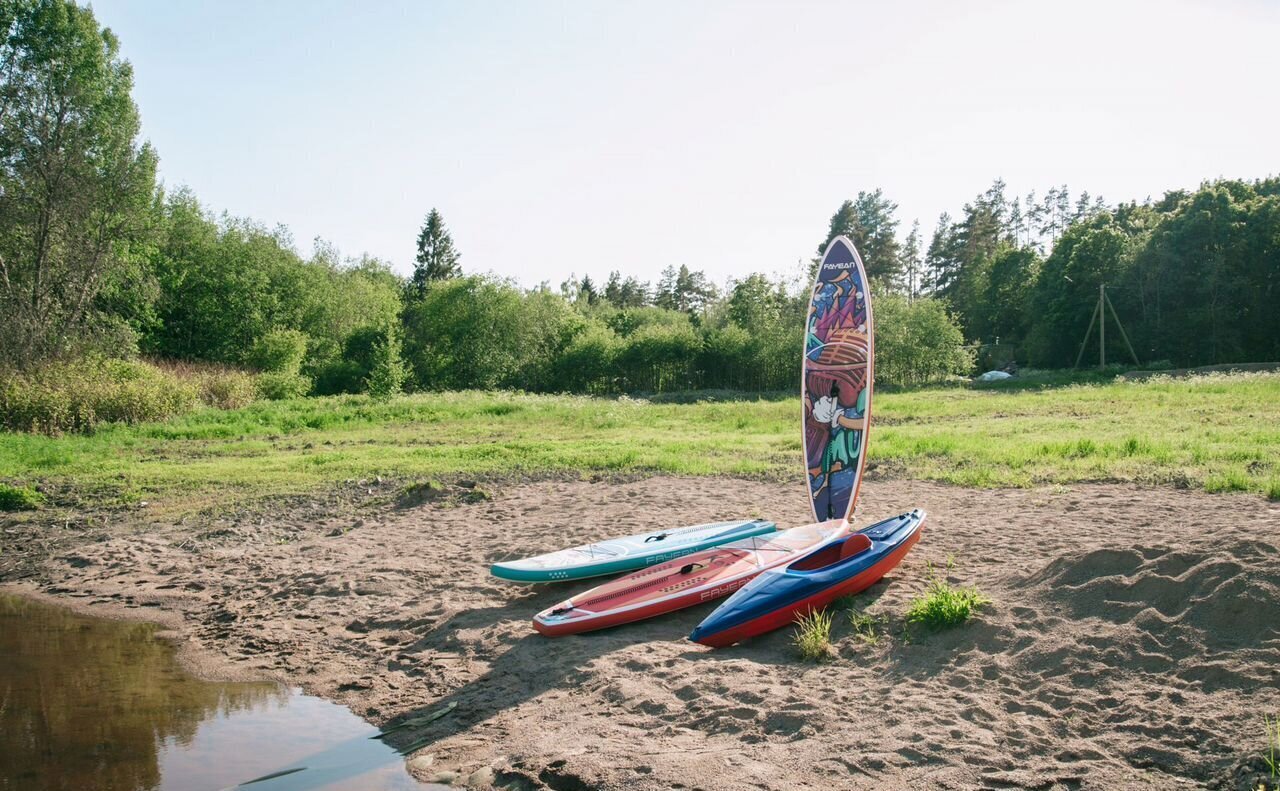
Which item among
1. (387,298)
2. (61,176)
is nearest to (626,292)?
(387,298)

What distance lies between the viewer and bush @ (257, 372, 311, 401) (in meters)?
29.7

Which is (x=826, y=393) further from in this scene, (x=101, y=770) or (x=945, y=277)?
(x=945, y=277)

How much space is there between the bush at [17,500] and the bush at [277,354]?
73.7 feet

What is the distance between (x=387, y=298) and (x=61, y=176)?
2615 centimetres

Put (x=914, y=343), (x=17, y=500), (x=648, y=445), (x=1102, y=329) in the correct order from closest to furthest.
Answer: (x=17, y=500), (x=648, y=445), (x=914, y=343), (x=1102, y=329)

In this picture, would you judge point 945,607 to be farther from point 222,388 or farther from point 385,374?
point 222,388

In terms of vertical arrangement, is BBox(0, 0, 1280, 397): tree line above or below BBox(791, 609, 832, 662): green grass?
above

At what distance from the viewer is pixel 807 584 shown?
631 centimetres

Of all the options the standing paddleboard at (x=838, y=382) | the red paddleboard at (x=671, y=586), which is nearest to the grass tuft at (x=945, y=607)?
the red paddleboard at (x=671, y=586)

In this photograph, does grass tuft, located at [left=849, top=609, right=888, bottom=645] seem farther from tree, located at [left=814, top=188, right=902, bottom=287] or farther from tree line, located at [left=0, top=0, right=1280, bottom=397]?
tree, located at [left=814, top=188, right=902, bottom=287]

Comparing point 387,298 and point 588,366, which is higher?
point 387,298

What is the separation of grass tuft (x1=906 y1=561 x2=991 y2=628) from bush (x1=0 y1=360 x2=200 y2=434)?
18.0 meters

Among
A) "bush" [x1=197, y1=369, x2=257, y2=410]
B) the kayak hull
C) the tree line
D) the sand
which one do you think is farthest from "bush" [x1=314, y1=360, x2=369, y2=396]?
the kayak hull

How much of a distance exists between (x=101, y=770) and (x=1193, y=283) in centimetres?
4773
